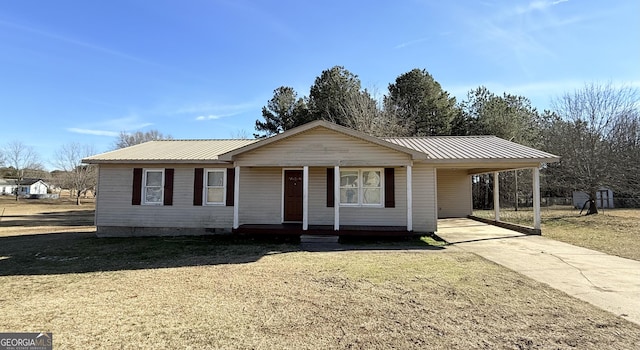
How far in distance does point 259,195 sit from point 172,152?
403 cm

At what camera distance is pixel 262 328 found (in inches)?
151

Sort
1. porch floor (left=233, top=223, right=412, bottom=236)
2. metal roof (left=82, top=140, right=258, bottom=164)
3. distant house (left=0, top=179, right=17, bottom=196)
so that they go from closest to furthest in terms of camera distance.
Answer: porch floor (left=233, top=223, right=412, bottom=236) → metal roof (left=82, top=140, right=258, bottom=164) → distant house (left=0, top=179, right=17, bottom=196)

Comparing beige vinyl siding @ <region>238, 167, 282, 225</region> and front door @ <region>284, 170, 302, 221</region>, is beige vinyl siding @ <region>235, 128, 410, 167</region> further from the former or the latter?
front door @ <region>284, 170, 302, 221</region>

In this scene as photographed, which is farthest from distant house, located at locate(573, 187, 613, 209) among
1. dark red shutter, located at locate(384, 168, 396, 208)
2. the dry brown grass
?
dark red shutter, located at locate(384, 168, 396, 208)

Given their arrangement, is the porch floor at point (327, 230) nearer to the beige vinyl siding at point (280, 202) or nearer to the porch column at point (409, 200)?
the porch column at point (409, 200)

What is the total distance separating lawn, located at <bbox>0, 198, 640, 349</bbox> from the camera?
357 centimetres

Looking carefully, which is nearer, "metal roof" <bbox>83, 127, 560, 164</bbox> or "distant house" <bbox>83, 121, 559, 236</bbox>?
"metal roof" <bbox>83, 127, 560, 164</bbox>

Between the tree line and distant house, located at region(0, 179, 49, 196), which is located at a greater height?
the tree line

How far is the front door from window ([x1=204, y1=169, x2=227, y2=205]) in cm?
225

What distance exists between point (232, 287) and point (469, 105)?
91.0 feet

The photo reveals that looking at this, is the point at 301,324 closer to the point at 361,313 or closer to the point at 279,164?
the point at 361,313

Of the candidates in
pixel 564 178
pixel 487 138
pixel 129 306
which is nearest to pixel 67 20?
pixel 129 306

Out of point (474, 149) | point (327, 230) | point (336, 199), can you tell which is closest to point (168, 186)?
point (327, 230)

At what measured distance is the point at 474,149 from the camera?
12.2 metres
